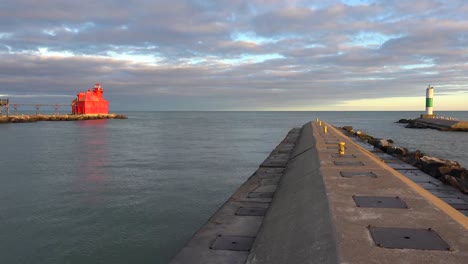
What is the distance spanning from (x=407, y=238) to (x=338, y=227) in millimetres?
983

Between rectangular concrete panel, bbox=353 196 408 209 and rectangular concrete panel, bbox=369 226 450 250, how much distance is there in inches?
52.9

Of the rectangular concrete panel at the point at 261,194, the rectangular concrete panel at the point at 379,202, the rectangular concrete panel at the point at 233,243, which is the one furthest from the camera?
the rectangular concrete panel at the point at 261,194

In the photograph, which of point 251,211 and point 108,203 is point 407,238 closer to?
point 251,211

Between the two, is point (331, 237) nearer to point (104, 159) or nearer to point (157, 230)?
point (157, 230)

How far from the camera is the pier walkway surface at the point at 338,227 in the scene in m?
4.97

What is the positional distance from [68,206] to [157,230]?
189 inches

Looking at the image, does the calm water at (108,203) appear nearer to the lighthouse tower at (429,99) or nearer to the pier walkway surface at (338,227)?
the pier walkway surface at (338,227)

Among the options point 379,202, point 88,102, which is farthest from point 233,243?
point 88,102

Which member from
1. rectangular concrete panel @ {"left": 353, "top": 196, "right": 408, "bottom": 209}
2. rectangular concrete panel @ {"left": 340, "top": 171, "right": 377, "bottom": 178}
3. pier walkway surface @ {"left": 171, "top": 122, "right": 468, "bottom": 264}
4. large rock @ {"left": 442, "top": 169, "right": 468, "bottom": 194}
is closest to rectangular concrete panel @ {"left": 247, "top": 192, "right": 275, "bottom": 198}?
pier walkway surface @ {"left": 171, "top": 122, "right": 468, "bottom": 264}

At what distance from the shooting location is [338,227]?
5801mm

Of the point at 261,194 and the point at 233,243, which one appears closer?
the point at 233,243

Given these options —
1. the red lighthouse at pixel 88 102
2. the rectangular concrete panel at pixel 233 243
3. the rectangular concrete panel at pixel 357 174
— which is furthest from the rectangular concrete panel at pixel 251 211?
the red lighthouse at pixel 88 102

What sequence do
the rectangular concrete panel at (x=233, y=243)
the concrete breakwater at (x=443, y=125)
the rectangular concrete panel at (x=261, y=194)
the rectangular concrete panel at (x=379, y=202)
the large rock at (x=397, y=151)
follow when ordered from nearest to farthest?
the rectangular concrete panel at (x=233, y=243) → the rectangular concrete panel at (x=379, y=202) → the rectangular concrete panel at (x=261, y=194) → the large rock at (x=397, y=151) → the concrete breakwater at (x=443, y=125)

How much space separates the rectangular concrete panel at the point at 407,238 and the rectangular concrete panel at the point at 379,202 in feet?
4.41
